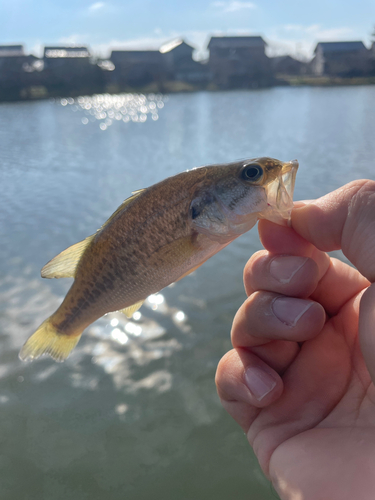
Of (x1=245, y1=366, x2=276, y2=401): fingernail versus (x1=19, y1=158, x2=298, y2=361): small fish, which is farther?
(x1=245, y1=366, x2=276, y2=401): fingernail

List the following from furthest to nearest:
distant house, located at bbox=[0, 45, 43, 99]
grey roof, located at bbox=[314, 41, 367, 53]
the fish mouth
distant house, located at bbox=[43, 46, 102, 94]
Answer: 1. grey roof, located at bbox=[314, 41, 367, 53]
2. distant house, located at bbox=[43, 46, 102, 94]
3. distant house, located at bbox=[0, 45, 43, 99]
4. the fish mouth

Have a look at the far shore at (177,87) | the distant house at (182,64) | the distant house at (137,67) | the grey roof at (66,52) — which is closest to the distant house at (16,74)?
the far shore at (177,87)

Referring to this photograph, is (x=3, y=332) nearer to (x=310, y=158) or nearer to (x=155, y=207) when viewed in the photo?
(x=155, y=207)

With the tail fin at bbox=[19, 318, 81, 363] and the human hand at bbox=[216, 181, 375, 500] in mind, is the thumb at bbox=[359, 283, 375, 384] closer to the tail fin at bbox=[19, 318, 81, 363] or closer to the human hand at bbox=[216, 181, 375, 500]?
the human hand at bbox=[216, 181, 375, 500]

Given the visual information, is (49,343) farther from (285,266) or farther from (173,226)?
(285,266)

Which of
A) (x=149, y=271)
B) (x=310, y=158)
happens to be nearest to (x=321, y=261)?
(x=149, y=271)

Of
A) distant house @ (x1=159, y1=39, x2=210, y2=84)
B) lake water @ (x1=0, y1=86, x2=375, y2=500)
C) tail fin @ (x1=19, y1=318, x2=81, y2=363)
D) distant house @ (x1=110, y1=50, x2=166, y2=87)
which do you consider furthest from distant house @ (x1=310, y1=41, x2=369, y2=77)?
tail fin @ (x1=19, y1=318, x2=81, y2=363)
